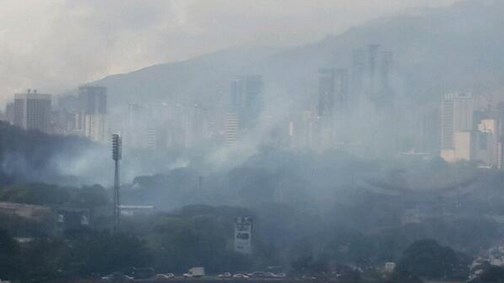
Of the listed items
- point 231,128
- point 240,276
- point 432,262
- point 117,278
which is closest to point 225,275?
point 240,276

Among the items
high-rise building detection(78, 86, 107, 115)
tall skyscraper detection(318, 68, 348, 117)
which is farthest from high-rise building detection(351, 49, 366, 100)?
high-rise building detection(78, 86, 107, 115)

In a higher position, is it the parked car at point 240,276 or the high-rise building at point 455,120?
the high-rise building at point 455,120

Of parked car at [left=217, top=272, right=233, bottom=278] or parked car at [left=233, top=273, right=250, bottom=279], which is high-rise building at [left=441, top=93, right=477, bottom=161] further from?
parked car at [left=233, top=273, right=250, bottom=279]

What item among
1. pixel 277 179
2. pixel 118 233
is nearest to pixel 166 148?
pixel 277 179

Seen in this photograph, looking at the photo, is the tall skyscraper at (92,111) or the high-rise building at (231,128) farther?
the tall skyscraper at (92,111)

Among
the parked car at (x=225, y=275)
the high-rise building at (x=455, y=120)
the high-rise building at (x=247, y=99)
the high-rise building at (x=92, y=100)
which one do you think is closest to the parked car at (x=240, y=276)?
the parked car at (x=225, y=275)

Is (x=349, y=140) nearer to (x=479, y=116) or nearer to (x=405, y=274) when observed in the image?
(x=479, y=116)

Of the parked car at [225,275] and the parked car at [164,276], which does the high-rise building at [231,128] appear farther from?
the parked car at [164,276]
